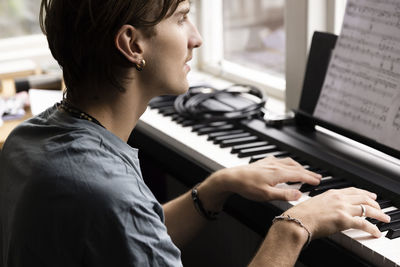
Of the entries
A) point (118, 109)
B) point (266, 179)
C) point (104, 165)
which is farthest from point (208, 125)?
point (104, 165)

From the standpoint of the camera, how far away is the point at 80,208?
1018 mm

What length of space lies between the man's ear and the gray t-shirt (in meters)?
0.14

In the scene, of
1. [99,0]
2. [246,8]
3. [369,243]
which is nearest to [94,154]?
[99,0]

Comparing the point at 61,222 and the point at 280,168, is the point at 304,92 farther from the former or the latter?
the point at 61,222

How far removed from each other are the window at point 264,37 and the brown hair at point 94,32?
107cm

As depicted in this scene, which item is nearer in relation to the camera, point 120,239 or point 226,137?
point 120,239

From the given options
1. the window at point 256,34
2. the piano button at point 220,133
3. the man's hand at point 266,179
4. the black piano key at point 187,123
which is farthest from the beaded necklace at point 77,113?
the window at point 256,34

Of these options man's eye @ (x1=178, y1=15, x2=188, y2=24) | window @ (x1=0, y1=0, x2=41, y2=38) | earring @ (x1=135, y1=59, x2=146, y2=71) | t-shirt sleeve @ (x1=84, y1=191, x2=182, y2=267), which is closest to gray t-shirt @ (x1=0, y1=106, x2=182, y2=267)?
t-shirt sleeve @ (x1=84, y1=191, x2=182, y2=267)

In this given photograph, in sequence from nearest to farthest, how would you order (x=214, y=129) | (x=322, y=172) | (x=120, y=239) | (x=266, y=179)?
(x=120, y=239)
(x=266, y=179)
(x=322, y=172)
(x=214, y=129)

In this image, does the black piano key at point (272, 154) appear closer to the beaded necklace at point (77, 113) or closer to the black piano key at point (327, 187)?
the black piano key at point (327, 187)

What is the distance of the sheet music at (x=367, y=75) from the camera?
1599mm

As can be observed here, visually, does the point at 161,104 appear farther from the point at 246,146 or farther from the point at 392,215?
the point at 392,215

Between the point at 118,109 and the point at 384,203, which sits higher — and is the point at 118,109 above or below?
above

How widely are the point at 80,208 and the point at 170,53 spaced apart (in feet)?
1.22
